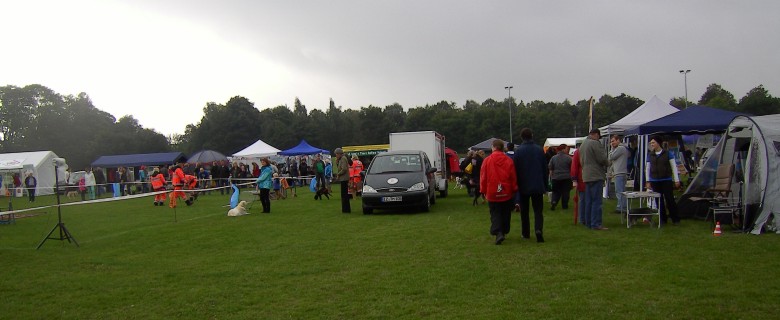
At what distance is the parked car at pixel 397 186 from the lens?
551 inches

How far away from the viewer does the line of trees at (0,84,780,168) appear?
75625mm

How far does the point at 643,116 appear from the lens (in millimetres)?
16219

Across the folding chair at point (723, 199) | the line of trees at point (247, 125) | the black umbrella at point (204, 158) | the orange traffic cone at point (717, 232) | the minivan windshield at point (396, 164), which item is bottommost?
the orange traffic cone at point (717, 232)

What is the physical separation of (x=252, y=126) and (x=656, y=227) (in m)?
79.3

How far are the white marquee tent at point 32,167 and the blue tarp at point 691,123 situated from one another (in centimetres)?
3574

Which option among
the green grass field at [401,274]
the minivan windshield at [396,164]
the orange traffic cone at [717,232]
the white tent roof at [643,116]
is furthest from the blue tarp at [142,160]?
the orange traffic cone at [717,232]

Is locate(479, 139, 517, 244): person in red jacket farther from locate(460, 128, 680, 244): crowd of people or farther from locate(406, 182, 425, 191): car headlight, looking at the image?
locate(406, 182, 425, 191): car headlight

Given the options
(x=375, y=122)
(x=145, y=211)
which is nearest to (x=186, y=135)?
(x=375, y=122)

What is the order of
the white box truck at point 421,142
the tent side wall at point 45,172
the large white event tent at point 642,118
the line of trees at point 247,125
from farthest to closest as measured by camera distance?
the line of trees at point 247,125, the tent side wall at point 45,172, the white box truck at point 421,142, the large white event tent at point 642,118

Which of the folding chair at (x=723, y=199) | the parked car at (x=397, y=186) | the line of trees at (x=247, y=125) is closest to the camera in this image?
the folding chair at (x=723, y=199)

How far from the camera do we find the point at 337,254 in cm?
842

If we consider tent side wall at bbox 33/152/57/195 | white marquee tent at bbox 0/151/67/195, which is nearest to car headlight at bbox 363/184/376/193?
white marquee tent at bbox 0/151/67/195

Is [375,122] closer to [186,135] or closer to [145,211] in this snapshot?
[186,135]

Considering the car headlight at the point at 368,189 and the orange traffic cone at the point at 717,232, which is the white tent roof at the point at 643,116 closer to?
the orange traffic cone at the point at 717,232
